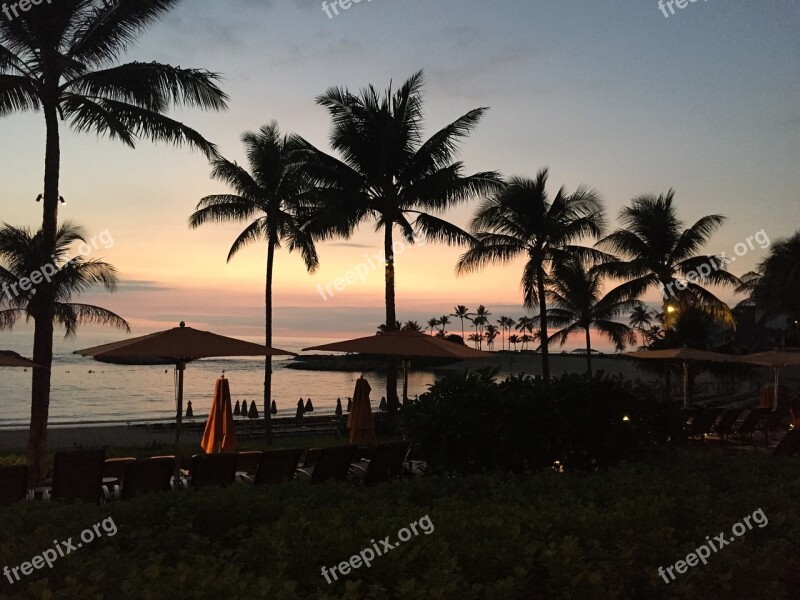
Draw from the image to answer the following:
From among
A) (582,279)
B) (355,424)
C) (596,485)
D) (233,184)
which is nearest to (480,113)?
(233,184)

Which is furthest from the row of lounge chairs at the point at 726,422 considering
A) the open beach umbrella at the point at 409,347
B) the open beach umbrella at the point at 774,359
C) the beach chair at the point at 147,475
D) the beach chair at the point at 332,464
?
the beach chair at the point at 147,475

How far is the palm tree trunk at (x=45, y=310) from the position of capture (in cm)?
1298

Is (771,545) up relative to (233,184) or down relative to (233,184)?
down

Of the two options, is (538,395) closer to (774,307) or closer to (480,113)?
(480,113)

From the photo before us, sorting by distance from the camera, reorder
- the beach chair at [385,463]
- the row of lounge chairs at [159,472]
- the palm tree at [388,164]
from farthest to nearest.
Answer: the palm tree at [388,164] → the beach chair at [385,463] → the row of lounge chairs at [159,472]

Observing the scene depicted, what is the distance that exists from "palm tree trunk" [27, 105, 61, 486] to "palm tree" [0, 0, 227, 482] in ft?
0.06

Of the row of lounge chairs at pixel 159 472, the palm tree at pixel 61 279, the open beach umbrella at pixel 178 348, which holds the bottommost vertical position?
the row of lounge chairs at pixel 159 472

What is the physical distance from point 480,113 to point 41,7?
48.4 feet

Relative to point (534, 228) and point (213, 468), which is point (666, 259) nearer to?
point (534, 228)

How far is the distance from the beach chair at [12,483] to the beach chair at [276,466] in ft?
8.83

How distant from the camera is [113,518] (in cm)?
514

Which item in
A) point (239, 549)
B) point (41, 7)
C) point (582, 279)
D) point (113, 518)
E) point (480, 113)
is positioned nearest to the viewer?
point (239, 549)

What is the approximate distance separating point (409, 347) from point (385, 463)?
10.8ft

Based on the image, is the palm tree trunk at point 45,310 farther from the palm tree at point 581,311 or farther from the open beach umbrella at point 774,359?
the palm tree at point 581,311
